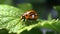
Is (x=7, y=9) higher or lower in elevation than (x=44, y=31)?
higher

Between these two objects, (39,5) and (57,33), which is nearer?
(57,33)

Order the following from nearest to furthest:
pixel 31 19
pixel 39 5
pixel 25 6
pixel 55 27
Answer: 1. pixel 55 27
2. pixel 31 19
3. pixel 25 6
4. pixel 39 5

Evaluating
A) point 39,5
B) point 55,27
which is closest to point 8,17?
point 55,27

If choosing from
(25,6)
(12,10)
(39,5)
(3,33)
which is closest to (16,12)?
(12,10)

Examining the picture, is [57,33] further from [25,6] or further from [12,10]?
[25,6]

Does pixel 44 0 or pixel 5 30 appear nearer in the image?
pixel 5 30

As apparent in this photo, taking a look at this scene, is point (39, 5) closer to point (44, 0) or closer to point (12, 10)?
point (44, 0)

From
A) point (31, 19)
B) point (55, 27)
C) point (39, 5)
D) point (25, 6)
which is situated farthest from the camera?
point (39, 5)

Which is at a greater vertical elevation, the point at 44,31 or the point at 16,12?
the point at 16,12

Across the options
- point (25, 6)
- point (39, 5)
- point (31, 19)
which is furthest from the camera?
point (39, 5)
